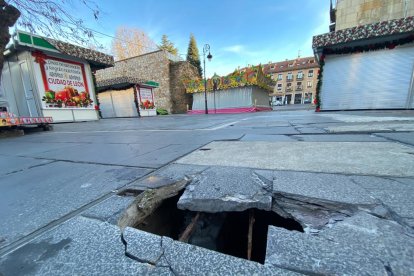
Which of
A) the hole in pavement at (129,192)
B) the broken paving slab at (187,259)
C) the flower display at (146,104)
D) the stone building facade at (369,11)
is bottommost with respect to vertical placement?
the hole in pavement at (129,192)

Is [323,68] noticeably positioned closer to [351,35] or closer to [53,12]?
[351,35]

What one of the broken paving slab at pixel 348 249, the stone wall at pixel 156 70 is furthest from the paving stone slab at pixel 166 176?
the stone wall at pixel 156 70

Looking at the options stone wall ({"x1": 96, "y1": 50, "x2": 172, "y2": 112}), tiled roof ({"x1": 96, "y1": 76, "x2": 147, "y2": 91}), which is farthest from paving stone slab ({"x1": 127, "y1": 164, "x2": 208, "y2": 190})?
stone wall ({"x1": 96, "y1": 50, "x2": 172, "y2": 112})

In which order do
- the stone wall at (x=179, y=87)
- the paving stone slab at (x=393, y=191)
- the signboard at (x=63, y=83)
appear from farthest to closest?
the stone wall at (x=179, y=87), the signboard at (x=63, y=83), the paving stone slab at (x=393, y=191)

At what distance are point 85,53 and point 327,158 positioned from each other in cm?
1040

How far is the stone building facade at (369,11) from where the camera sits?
338 inches

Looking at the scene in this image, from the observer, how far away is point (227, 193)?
98 centimetres

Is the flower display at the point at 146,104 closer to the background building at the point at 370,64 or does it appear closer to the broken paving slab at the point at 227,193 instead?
the background building at the point at 370,64

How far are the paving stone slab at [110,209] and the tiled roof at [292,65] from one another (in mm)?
46468

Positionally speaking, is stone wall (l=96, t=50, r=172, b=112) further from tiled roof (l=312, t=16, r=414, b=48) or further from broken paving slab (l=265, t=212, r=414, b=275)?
broken paving slab (l=265, t=212, r=414, b=275)

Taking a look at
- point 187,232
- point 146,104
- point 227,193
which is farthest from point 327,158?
point 146,104

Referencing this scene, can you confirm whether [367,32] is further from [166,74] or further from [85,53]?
[166,74]

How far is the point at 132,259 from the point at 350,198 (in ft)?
3.09

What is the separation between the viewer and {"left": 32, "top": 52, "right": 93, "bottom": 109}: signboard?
24.7ft
